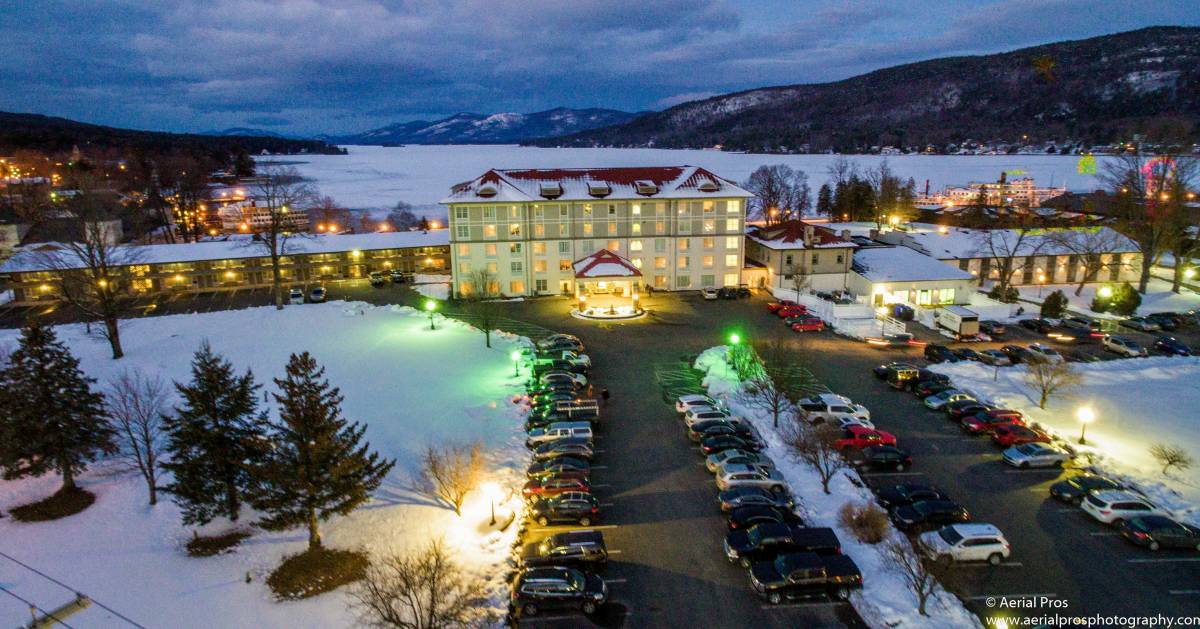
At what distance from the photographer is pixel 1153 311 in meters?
48.5

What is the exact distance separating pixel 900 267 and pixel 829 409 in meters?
26.9

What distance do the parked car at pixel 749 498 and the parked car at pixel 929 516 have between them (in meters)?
3.56

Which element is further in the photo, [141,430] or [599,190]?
[599,190]

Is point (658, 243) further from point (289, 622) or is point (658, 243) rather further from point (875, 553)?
point (289, 622)

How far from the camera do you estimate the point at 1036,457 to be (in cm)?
2475

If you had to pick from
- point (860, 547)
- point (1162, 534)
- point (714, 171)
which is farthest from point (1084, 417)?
point (714, 171)

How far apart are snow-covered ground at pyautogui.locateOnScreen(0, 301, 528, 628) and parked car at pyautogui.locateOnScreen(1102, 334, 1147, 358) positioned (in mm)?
36986

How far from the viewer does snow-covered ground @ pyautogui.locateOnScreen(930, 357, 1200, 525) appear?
2395 centimetres

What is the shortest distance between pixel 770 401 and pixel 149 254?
182 feet

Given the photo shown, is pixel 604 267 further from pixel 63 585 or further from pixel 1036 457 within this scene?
pixel 63 585

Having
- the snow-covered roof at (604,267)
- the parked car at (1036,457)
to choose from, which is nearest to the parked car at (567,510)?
the parked car at (1036,457)

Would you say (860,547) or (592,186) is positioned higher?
(592,186)

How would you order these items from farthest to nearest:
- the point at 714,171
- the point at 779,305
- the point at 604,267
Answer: the point at 714,171 → the point at 604,267 → the point at 779,305

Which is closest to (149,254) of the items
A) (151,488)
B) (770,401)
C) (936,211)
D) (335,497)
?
(151,488)
